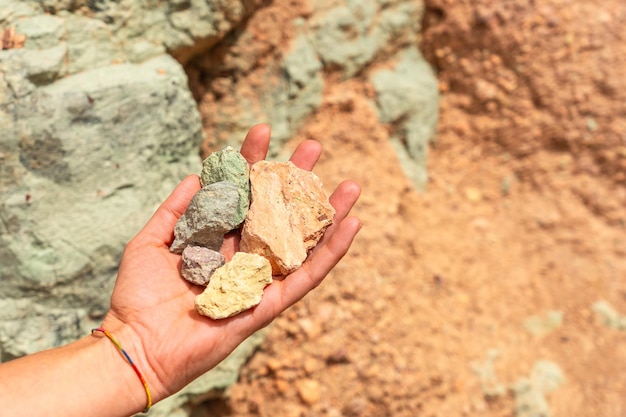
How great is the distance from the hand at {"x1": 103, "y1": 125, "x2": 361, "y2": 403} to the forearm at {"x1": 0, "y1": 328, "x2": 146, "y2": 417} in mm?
48

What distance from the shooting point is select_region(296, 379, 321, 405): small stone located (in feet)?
7.80

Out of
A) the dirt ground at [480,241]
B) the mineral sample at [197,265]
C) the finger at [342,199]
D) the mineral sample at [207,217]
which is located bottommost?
the dirt ground at [480,241]

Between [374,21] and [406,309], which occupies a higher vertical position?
[374,21]

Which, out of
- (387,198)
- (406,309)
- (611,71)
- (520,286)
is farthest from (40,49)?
(611,71)

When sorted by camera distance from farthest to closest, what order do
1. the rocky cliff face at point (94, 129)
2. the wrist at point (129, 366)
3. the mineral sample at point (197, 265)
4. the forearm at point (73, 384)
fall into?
the rocky cliff face at point (94, 129), the mineral sample at point (197, 265), the wrist at point (129, 366), the forearm at point (73, 384)

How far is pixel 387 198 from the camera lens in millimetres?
2803

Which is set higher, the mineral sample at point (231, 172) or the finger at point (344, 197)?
the mineral sample at point (231, 172)

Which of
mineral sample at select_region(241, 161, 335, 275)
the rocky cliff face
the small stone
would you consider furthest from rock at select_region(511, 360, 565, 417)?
mineral sample at select_region(241, 161, 335, 275)

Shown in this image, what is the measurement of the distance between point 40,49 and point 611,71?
2853 millimetres

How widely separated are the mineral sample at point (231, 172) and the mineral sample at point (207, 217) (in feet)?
0.13

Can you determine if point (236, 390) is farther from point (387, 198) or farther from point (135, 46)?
point (135, 46)

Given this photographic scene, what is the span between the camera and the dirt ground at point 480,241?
96.3 inches

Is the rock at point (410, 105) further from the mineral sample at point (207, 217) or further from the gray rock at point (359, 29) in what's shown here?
the mineral sample at point (207, 217)

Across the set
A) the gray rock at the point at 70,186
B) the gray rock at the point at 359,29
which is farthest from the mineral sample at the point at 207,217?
the gray rock at the point at 359,29
